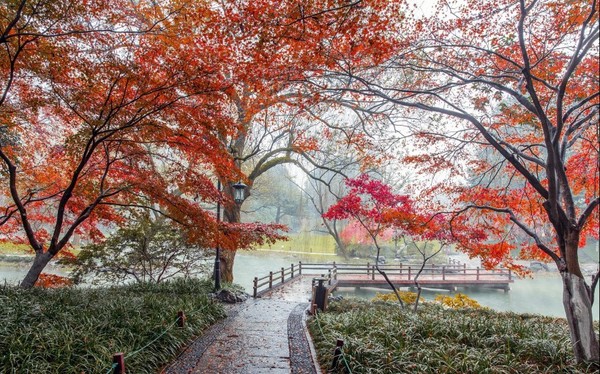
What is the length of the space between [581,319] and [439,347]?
1669 mm

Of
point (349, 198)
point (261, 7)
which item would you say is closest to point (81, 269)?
point (349, 198)

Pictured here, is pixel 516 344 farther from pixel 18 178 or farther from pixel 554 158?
pixel 18 178

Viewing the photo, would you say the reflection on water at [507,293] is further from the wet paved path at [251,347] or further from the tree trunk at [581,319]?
the tree trunk at [581,319]

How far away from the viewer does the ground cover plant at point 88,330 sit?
11.9ft

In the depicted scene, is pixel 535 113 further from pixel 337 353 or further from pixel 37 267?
pixel 37 267

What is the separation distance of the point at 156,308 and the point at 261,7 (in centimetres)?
508

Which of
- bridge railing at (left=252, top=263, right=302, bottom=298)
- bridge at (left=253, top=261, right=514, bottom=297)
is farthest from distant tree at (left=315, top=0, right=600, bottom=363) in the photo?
bridge at (left=253, top=261, right=514, bottom=297)

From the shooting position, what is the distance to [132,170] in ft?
26.5

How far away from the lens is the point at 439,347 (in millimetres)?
4598

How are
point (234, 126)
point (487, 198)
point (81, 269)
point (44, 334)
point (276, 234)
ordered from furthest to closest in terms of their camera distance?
1. point (81, 269)
2. point (276, 234)
3. point (487, 198)
4. point (234, 126)
5. point (44, 334)

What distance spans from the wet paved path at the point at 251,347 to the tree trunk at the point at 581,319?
324 centimetres

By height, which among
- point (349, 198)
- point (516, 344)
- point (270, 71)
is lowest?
point (516, 344)

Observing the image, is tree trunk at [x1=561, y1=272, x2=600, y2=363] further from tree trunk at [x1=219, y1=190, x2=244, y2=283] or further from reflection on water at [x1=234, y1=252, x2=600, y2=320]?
reflection on water at [x1=234, y1=252, x2=600, y2=320]

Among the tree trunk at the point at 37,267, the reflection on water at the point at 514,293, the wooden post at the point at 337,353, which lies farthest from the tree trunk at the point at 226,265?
the wooden post at the point at 337,353
